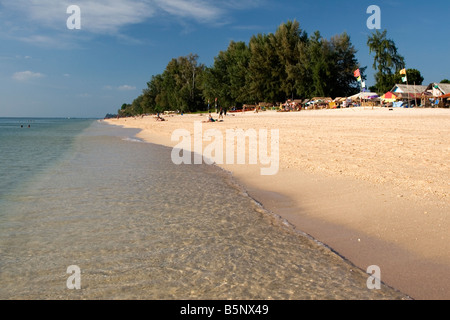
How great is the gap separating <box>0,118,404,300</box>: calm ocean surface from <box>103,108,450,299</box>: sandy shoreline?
39cm

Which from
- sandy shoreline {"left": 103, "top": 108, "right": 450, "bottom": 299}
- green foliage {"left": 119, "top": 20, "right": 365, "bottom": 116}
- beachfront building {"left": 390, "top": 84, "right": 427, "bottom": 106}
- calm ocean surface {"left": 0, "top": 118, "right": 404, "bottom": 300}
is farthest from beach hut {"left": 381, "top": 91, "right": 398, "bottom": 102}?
calm ocean surface {"left": 0, "top": 118, "right": 404, "bottom": 300}

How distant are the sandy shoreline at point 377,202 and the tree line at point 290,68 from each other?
48.4m

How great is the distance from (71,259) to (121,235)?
886 millimetres

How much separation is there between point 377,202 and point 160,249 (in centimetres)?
376

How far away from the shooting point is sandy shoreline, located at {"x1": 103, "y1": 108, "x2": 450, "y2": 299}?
12.4ft

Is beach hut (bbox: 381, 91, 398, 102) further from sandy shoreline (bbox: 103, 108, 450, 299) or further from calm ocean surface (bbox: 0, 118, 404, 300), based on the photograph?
calm ocean surface (bbox: 0, 118, 404, 300)

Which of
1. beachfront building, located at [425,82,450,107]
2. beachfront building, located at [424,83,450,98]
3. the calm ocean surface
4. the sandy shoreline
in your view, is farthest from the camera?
beachfront building, located at [424,83,450,98]

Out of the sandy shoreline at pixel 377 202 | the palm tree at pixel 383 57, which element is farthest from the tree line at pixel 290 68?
the sandy shoreline at pixel 377 202

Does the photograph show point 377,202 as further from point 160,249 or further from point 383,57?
point 383,57

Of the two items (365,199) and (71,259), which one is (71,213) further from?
(365,199)

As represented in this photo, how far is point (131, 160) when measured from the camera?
44.2 feet

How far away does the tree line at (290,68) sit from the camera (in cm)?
5734

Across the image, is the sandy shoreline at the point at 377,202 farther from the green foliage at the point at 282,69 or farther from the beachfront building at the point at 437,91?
the green foliage at the point at 282,69
